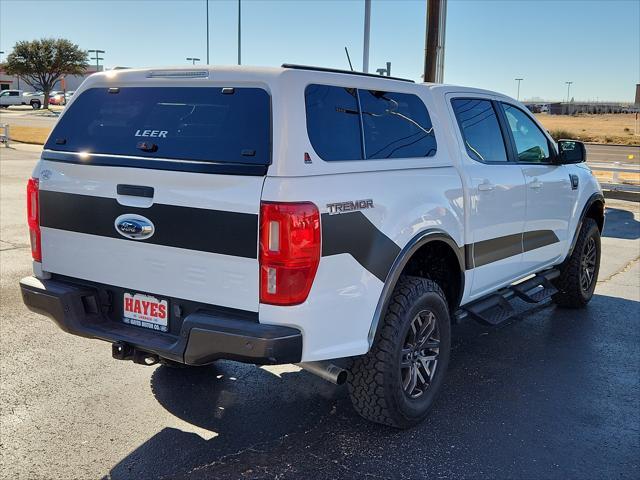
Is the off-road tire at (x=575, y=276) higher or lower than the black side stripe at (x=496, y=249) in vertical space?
lower

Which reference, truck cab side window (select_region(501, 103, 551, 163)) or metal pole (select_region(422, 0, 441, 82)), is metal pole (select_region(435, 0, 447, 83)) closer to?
metal pole (select_region(422, 0, 441, 82))

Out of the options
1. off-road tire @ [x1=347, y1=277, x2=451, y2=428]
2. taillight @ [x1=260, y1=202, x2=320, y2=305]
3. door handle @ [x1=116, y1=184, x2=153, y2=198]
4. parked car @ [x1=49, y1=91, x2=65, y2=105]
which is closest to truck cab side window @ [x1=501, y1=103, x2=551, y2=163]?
off-road tire @ [x1=347, y1=277, x2=451, y2=428]

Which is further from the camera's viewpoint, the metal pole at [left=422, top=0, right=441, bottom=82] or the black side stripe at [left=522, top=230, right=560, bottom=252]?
the metal pole at [left=422, top=0, right=441, bottom=82]

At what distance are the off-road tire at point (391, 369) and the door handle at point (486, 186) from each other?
942 mm

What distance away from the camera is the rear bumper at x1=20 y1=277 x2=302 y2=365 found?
10.1ft

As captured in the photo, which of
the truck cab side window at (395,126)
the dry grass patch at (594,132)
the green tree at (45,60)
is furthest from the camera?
the green tree at (45,60)

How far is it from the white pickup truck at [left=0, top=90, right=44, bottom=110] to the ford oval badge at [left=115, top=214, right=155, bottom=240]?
2596 inches

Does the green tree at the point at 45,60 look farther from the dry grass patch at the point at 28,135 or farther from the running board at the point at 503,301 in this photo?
the running board at the point at 503,301

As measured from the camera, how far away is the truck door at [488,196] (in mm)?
4461

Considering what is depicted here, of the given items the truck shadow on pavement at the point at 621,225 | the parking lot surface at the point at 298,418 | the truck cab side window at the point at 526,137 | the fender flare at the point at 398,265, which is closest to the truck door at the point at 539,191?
the truck cab side window at the point at 526,137

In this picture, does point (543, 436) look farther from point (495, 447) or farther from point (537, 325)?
point (537, 325)

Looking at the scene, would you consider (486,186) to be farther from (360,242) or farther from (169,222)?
(169,222)

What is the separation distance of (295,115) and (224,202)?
0.54m

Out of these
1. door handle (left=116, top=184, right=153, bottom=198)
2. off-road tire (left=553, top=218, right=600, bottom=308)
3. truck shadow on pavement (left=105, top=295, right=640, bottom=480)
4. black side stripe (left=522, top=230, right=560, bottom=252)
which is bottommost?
truck shadow on pavement (left=105, top=295, right=640, bottom=480)
